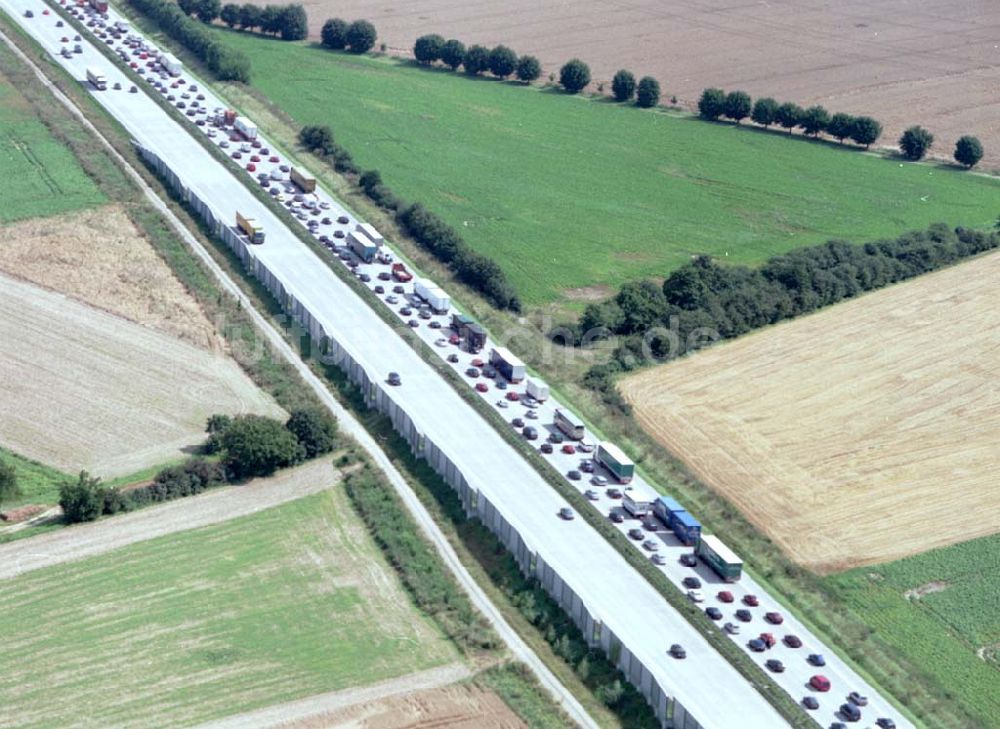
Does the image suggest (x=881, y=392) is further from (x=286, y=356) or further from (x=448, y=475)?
(x=286, y=356)

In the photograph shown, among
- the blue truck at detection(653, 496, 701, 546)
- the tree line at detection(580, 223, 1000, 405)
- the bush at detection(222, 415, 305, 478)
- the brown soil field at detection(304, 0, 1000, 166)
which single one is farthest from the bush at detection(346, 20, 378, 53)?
the blue truck at detection(653, 496, 701, 546)

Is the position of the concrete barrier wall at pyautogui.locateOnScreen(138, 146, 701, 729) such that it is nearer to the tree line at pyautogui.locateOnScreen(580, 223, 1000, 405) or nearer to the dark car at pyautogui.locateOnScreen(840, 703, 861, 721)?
the dark car at pyautogui.locateOnScreen(840, 703, 861, 721)

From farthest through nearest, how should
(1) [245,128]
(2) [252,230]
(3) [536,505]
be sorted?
(1) [245,128] < (2) [252,230] < (3) [536,505]

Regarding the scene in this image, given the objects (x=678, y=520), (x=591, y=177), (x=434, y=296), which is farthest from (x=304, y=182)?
(x=678, y=520)

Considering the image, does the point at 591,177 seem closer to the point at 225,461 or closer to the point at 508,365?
the point at 508,365

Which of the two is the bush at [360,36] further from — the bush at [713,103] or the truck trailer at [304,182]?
the truck trailer at [304,182]

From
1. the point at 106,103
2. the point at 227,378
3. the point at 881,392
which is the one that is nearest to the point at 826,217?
the point at 881,392

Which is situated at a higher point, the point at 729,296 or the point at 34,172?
the point at 34,172
